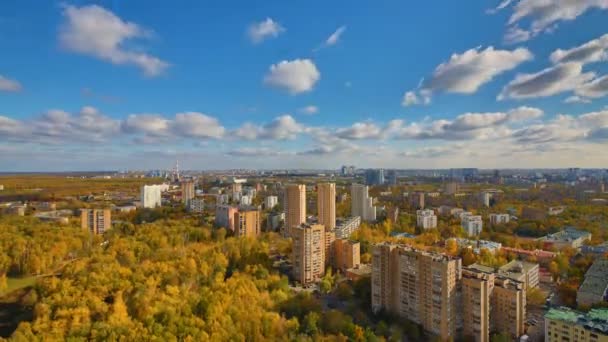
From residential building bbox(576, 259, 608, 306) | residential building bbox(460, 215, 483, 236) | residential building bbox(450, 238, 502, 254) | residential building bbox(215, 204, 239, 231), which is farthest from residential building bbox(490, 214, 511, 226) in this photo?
residential building bbox(215, 204, 239, 231)

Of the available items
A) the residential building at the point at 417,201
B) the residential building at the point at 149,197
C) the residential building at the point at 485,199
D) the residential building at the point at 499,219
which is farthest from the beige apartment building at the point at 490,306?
the residential building at the point at 149,197

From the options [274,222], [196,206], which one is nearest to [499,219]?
[274,222]

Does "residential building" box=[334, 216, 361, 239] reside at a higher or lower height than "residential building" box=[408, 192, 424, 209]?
lower

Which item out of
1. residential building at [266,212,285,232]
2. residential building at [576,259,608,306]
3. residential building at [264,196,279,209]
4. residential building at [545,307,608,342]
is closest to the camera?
residential building at [545,307,608,342]

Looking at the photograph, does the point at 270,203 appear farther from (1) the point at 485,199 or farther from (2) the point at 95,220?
(1) the point at 485,199

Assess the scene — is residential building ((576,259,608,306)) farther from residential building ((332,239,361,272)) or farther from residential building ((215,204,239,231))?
residential building ((215,204,239,231))
